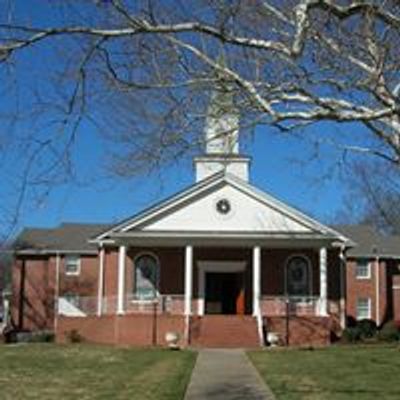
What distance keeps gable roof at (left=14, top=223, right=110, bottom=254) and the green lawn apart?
25.2 meters

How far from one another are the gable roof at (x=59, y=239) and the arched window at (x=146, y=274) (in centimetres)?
893

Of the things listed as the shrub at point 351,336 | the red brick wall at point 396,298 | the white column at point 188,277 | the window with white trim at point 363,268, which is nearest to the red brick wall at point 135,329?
the white column at point 188,277

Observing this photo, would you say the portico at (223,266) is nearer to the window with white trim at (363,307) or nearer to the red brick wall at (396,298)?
the window with white trim at (363,307)

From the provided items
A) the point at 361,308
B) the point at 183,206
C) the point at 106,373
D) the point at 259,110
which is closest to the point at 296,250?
the point at 183,206

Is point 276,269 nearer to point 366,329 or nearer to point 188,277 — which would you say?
point 366,329

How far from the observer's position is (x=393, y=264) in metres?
56.3

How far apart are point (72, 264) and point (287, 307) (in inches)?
701

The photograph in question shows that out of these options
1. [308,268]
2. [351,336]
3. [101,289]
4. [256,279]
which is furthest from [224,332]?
[101,289]

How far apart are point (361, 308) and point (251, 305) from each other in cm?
1459

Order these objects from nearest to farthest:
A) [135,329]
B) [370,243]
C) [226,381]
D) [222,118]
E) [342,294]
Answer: [222,118], [226,381], [135,329], [342,294], [370,243]

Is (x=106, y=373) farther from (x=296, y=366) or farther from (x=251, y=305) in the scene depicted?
(x=251, y=305)

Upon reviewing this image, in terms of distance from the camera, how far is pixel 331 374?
20.9 meters

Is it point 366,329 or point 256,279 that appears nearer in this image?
point 256,279

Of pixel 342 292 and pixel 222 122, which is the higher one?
→ pixel 222 122
